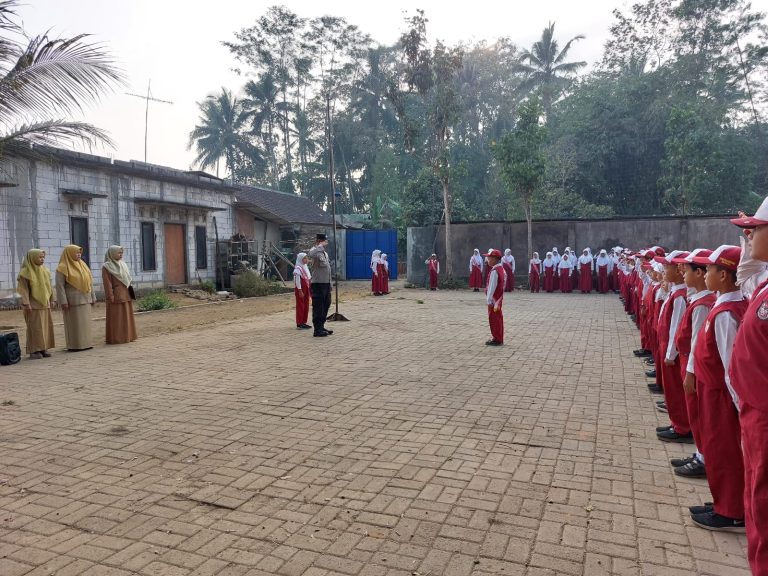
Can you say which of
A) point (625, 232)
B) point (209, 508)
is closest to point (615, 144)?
point (625, 232)

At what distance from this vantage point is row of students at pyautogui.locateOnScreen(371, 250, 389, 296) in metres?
19.0

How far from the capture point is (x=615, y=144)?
30156 millimetres

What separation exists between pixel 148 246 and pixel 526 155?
1377 centimetres

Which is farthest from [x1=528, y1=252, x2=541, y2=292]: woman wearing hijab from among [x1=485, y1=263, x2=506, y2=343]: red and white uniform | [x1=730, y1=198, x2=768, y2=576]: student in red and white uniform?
[x1=730, y1=198, x2=768, y2=576]: student in red and white uniform

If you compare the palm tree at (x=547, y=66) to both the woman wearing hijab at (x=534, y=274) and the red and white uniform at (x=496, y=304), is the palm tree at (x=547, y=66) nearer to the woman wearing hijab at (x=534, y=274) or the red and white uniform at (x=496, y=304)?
the woman wearing hijab at (x=534, y=274)

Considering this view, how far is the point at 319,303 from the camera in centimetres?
1040

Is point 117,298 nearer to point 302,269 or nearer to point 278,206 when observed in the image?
point 302,269

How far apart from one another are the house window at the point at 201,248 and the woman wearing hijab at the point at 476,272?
9.91m

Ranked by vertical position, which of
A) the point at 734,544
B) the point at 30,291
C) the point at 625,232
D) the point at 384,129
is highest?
the point at 384,129

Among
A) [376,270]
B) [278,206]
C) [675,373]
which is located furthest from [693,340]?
[278,206]

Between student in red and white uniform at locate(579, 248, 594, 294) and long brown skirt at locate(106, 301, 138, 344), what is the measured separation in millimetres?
15792

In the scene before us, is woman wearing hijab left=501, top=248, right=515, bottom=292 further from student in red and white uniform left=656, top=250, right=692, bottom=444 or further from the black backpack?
student in red and white uniform left=656, top=250, right=692, bottom=444

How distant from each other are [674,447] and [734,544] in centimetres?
154

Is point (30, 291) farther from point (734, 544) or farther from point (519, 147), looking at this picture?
point (519, 147)
